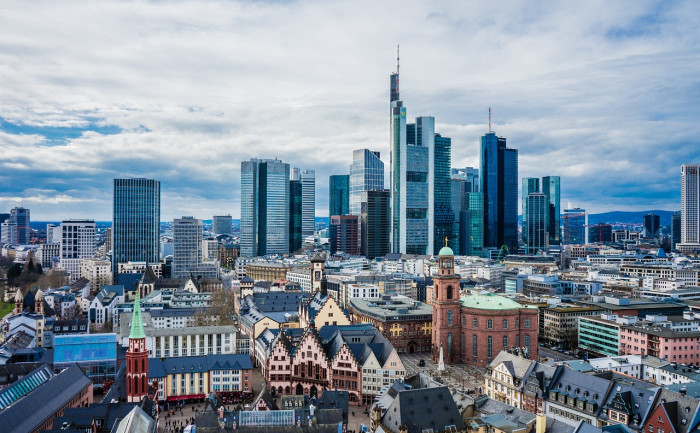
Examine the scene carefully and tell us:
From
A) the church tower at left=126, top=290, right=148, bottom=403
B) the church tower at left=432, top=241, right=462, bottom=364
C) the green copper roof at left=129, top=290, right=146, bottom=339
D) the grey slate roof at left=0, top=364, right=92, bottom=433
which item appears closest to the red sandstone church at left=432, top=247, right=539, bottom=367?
the church tower at left=432, top=241, right=462, bottom=364

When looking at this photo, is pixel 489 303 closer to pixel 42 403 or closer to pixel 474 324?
pixel 474 324

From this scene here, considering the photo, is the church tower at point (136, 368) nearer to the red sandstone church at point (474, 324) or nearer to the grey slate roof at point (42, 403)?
the grey slate roof at point (42, 403)

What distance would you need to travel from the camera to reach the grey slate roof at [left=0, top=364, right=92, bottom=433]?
185 feet

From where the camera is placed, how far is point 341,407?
69.7 m

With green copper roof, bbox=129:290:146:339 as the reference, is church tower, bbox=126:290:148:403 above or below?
below

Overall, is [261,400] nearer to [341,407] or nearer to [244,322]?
[341,407]

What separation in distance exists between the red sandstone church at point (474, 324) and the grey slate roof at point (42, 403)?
5867cm

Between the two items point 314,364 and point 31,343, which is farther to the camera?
point 31,343

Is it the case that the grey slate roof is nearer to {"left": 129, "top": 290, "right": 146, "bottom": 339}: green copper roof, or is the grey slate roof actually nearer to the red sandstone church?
{"left": 129, "top": 290, "right": 146, "bottom": 339}: green copper roof

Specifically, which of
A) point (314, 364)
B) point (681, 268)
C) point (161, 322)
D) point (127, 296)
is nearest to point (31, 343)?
point (161, 322)

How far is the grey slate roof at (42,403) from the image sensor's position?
185ft

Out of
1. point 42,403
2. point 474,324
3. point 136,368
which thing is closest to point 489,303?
point 474,324

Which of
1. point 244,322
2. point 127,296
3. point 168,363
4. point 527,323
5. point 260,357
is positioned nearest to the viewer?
point 168,363

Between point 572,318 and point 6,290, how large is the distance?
14682cm
